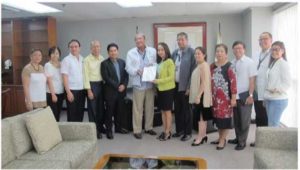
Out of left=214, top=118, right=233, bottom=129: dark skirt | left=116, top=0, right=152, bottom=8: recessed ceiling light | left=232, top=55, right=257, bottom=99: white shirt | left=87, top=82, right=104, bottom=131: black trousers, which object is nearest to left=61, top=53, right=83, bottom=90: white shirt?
left=87, top=82, right=104, bottom=131: black trousers

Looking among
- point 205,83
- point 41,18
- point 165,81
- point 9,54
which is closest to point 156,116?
point 165,81

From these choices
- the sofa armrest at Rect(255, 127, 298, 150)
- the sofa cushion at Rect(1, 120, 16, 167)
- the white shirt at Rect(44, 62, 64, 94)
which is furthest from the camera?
the white shirt at Rect(44, 62, 64, 94)

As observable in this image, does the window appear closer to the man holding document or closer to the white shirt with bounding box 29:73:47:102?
the man holding document

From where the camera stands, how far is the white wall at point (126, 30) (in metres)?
6.39

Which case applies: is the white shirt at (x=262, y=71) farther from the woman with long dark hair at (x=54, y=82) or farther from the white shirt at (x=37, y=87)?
the white shirt at (x=37, y=87)

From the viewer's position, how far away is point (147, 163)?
2674 mm

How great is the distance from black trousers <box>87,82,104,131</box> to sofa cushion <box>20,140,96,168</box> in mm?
1379

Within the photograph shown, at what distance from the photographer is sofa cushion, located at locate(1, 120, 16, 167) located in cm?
247

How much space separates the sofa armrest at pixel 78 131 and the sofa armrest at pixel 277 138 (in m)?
1.61

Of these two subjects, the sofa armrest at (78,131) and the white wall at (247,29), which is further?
the white wall at (247,29)

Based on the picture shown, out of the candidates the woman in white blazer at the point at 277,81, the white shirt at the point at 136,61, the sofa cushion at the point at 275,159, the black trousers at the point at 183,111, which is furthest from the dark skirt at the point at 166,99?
the sofa cushion at the point at 275,159

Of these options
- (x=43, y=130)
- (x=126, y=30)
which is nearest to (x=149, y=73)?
(x=43, y=130)

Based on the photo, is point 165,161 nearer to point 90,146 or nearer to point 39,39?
point 90,146

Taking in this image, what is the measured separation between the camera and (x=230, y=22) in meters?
6.38
